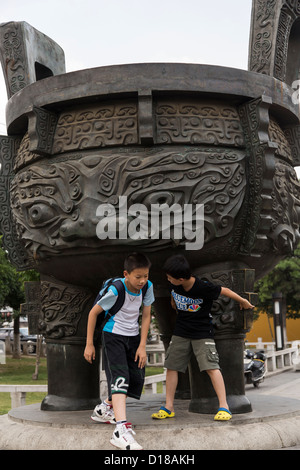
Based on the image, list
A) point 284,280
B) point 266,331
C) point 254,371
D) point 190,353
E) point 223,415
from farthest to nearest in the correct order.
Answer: point 266,331, point 284,280, point 254,371, point 190,353, point 223,415

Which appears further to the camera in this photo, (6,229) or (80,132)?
(6,229)

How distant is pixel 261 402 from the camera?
5098 mm

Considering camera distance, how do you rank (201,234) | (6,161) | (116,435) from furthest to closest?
(6,161) → (201,234) → (116,435)

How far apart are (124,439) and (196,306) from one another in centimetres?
116

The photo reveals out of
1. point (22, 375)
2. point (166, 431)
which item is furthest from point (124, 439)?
point (22, 375)

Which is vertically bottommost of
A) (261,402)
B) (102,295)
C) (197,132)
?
(261,402)

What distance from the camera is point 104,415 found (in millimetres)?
4098

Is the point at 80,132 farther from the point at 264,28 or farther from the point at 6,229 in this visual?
the point at 264,28

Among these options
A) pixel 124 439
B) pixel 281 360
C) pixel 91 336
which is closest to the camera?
pixel 124 439

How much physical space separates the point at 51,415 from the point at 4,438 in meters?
0.44

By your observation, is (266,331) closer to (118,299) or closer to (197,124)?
(197,124)

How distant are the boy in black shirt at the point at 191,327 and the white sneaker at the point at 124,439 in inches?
27.2

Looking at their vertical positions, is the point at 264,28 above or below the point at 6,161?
above

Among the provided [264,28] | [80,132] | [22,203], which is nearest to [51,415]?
[22,203]
